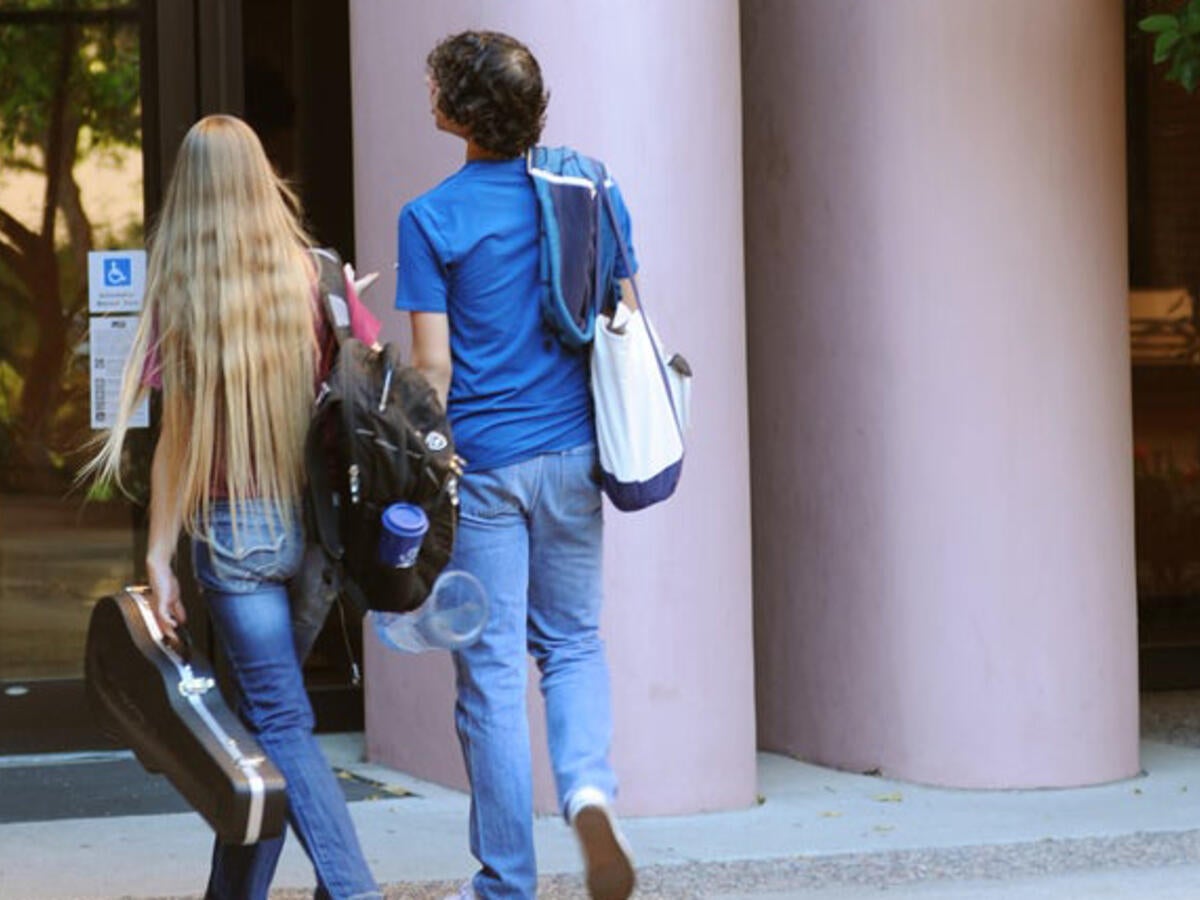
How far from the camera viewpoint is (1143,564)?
10250mm

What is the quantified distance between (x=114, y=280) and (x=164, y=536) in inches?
139

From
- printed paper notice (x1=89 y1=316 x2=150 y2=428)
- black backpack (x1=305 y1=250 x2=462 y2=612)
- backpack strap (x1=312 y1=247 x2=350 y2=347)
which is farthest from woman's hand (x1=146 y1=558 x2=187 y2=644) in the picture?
printed paper notice (x1=89 y1=316 x2=150 y2=428)

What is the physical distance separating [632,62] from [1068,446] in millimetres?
1775

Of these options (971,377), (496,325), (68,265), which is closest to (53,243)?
(68,265)

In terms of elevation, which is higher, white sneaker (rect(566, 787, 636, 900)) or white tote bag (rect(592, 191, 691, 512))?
white tote bag (rect(592, 191, 691, 512))

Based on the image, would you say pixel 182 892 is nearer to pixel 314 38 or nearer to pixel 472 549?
pixel 472 549

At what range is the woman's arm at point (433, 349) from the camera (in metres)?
5.30

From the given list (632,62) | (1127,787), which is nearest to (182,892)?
(632,62)

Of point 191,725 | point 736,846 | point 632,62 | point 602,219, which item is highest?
point 632,62

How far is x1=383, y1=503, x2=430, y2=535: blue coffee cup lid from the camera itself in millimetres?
5047

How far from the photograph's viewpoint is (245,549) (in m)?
5.13

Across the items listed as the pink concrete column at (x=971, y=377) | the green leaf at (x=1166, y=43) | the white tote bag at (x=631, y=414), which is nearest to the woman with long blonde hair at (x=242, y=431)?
the white tote bag at (x=631, y=414)

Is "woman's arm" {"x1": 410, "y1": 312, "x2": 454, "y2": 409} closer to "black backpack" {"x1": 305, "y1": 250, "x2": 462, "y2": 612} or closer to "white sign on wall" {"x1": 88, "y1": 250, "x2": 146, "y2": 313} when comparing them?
"black backpack" {"x1": 305, "y1": 250, "x2": 462, "y2": 612}

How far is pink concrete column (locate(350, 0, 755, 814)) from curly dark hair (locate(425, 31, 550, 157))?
5.90 ft
